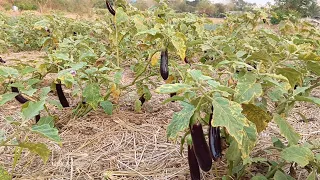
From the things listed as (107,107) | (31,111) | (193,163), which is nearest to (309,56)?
(193,163)

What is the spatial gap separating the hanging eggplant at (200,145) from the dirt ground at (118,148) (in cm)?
39

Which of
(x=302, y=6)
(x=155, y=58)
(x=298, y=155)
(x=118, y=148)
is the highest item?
(x=155, y=58)

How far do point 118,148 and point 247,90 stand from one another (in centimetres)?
89

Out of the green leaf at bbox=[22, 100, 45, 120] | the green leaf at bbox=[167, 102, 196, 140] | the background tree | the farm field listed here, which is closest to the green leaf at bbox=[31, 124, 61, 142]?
the farm field

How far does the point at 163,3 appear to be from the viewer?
8.77ft

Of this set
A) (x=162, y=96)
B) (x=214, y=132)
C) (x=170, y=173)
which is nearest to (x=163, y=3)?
(x=162, y=96)

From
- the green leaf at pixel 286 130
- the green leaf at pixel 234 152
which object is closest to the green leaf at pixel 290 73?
the green leaf at pixel 286 130

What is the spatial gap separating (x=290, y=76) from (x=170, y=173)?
25.5 inches

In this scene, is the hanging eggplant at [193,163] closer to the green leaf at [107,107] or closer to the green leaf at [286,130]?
the green leaf at [286,130]

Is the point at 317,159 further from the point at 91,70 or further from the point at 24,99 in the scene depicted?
the point at 24,99

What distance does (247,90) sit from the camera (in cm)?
103

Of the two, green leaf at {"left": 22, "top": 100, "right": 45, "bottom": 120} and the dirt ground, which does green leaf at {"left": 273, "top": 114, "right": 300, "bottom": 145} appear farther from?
green leaf at {"left": 22, "top": 100, "right": 45, "bottom": 120}

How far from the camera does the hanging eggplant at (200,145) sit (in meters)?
0.97

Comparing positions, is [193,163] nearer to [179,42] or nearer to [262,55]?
A: [262,55]
